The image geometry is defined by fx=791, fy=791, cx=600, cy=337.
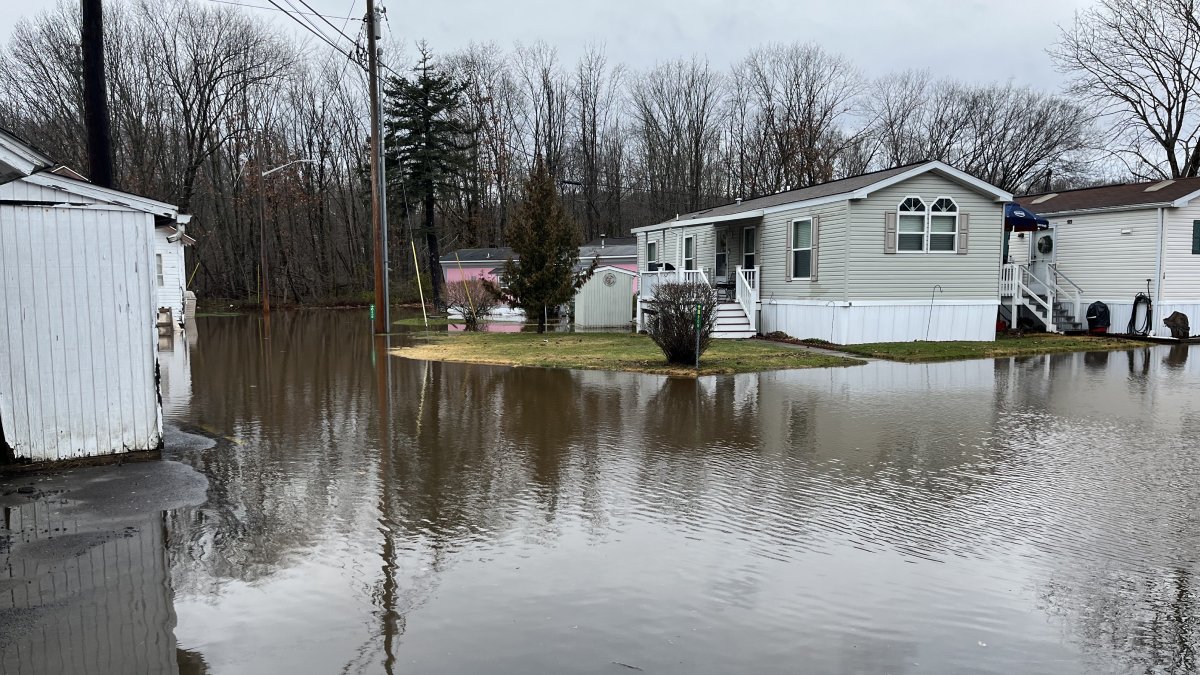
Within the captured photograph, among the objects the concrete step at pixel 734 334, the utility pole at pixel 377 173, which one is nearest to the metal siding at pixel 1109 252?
the concrete step at pixel 734 334

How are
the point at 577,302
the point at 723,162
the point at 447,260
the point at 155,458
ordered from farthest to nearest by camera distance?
A: 1. the point at 723,162
2. the point at 447,260
3. the point at 577,302
4. the point at 155,458

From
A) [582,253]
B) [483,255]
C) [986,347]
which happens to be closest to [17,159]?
[986,347]

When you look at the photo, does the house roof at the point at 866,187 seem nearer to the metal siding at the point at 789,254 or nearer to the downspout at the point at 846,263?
the metal siding at the point at 789,254

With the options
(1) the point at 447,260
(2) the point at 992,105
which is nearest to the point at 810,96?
(2) the point at 992,105

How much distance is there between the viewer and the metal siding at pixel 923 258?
61.1ft

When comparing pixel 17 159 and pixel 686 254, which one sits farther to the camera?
pixel 686 254

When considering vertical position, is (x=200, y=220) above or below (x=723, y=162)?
below

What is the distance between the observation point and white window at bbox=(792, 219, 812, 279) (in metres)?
20.2

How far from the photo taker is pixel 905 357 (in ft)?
53.3

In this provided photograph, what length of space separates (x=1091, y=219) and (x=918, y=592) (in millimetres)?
22997

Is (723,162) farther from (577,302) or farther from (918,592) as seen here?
(918,592)

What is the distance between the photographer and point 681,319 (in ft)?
46.3

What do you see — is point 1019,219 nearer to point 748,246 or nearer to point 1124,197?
point 1124,197

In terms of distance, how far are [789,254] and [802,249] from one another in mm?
513
